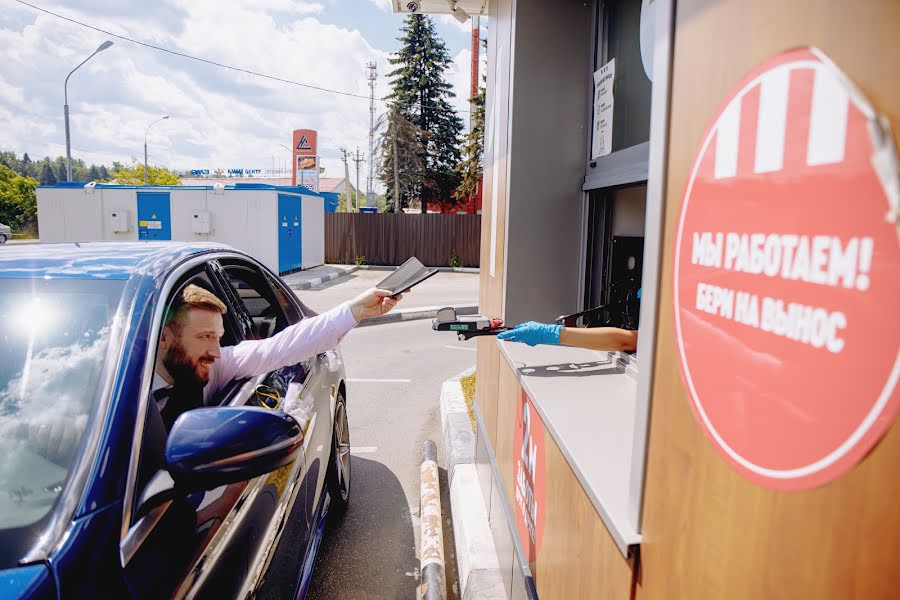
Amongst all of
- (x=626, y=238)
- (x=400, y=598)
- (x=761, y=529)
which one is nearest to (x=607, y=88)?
(x=626, y=238)

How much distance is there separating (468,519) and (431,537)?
246 millimetres

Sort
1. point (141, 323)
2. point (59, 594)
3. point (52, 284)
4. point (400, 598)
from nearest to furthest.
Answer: point (59, 594)
point (141, 323)
point (52, 284)
point (400, 598)

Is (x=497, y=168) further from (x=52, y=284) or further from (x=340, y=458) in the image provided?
(x=52, y=284)

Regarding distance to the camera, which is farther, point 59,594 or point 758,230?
point 59,594

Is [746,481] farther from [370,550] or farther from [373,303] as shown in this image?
[370,550]

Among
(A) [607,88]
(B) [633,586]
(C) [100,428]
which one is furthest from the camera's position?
(A) [607,88]

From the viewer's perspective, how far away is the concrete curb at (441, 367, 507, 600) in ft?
9.44

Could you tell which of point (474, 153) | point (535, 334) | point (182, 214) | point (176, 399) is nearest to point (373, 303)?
point (535, 334)

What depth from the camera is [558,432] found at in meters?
1.87

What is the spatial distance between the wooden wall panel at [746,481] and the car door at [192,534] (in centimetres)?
112

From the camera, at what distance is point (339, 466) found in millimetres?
3709

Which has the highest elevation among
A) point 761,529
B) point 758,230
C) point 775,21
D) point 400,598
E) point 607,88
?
point 607,88

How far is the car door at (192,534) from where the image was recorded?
1432 mm

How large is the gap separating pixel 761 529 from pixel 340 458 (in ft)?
10.5
